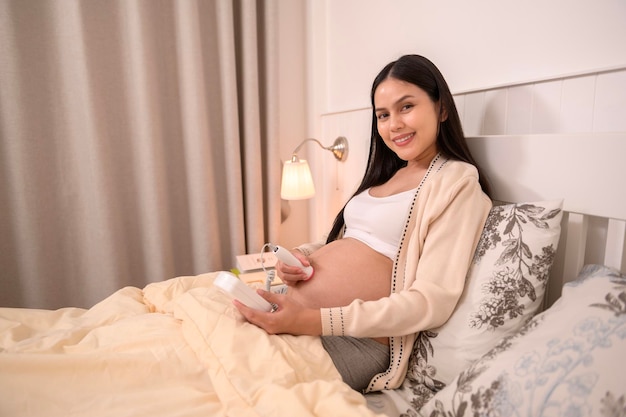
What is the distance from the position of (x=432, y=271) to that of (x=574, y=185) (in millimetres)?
370

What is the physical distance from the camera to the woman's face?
1.07 meters

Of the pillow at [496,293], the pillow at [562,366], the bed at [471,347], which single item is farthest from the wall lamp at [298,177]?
the pillow at [562,366]

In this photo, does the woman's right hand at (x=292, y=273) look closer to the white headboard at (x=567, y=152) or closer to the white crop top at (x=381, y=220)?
the white crop top at (x=381, y=220)

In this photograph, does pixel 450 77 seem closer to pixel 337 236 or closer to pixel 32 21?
pixel 337 236

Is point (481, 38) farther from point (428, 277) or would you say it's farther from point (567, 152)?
point (428, 277)

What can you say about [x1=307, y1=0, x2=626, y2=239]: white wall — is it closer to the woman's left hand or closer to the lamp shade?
the lamp shade

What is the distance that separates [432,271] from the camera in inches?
35.4

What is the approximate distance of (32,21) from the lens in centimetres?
170

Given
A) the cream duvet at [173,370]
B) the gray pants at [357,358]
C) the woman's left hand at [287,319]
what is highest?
the woman's left hand at [287,319]

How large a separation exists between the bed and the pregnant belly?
0.19m

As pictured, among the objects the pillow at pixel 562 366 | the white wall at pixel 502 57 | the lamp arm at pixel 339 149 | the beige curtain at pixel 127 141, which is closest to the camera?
the pillow at pixel 562 366

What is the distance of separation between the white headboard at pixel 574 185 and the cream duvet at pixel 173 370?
619mm

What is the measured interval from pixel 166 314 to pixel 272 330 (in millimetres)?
352

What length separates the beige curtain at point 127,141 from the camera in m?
1.74
